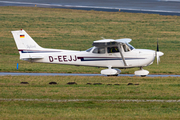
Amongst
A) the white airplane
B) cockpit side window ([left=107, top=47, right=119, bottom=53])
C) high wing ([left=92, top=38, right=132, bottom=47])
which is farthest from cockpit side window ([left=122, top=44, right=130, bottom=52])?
high wing ([left=92, top=38, right=132, bottom=47])

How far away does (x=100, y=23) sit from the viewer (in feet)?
153

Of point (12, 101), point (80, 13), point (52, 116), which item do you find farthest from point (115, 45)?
point (80, 13)

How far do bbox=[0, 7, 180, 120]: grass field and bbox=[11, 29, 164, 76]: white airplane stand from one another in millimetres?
1623

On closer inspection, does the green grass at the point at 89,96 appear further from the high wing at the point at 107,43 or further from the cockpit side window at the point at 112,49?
the cockpit side window at the point at 112,49

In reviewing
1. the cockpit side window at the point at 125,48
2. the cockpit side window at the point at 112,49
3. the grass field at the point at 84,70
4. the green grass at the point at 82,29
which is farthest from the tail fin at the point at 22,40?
the cockpit side window at the point at 125,48

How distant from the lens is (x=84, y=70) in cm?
2383

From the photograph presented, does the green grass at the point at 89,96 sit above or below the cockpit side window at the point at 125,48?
below

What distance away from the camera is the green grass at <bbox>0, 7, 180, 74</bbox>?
34.1 metres

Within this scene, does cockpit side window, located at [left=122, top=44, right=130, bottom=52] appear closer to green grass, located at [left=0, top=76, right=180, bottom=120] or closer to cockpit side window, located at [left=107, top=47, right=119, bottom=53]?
cockpit side window, located at [left=107, top=47, right=119, bottom=53]

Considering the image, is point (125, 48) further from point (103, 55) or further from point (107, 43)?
point (103, 55)

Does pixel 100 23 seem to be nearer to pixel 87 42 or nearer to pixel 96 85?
pixel 87 42

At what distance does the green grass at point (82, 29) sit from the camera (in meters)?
34.1

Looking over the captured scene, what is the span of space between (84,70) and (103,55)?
3.87m

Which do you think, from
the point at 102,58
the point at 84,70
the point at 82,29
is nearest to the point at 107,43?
the point at 102,58
